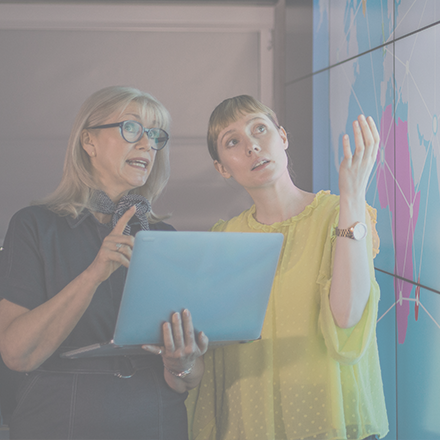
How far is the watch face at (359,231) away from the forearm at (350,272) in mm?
17

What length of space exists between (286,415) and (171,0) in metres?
2.88

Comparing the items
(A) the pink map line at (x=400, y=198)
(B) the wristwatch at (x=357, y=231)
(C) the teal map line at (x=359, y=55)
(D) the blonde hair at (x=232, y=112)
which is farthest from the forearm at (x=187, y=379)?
(C) the teal map line at (x=359, y=55)

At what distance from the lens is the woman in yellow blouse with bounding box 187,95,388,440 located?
54.0 inches

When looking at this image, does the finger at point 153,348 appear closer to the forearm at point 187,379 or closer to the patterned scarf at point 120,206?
the forearm at point 187,379

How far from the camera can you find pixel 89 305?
1504 mm

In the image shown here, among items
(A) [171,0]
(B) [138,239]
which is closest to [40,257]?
(B) [138,239]

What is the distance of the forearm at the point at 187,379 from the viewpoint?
1526 millimetres

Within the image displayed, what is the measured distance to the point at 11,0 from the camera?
3262 millimetres

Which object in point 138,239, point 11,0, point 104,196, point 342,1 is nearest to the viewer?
point 138,239

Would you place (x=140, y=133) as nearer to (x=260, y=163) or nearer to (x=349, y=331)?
(x=260, y=163)

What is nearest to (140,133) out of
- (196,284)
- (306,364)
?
(196,284)

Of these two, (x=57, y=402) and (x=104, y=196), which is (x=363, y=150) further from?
A: (x=57, y=402)

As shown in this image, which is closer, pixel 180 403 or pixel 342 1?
pixel 180 403

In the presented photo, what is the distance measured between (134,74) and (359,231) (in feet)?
8.19
